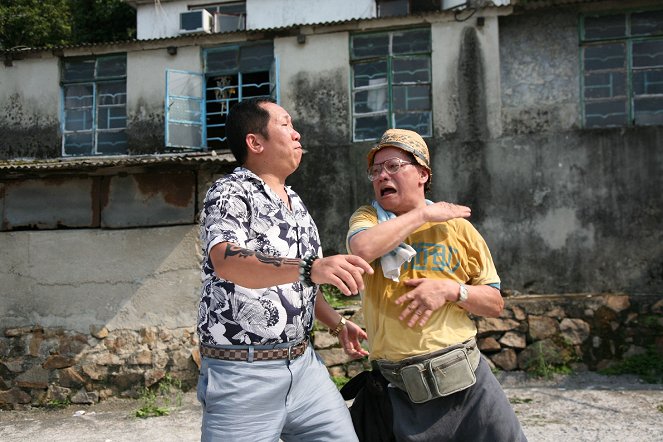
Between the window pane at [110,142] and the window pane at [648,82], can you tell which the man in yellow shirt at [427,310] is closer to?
the window pane at [648,82]

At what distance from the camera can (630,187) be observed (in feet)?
31.6

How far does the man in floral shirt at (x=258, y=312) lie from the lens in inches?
88.7

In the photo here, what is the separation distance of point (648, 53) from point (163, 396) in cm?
891

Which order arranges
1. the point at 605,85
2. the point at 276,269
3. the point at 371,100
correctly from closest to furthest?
the point at 276,269, the point at 605,85, the point at 371,100

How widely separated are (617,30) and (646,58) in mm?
641

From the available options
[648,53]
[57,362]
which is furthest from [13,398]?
[648,53]

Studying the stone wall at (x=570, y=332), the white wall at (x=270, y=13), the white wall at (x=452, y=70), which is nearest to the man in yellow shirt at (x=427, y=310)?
the stone wall at (x=570, y=332)

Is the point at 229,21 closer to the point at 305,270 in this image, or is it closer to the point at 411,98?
the point at 411,98

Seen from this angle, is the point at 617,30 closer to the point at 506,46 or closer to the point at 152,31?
the point at 506,46

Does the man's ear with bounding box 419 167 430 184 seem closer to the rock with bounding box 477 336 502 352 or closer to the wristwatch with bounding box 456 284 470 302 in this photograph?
the wristwatch with bounding box 456 284 470 302

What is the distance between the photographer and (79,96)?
11.9 m

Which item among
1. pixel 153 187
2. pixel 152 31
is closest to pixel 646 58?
pixel 153 187

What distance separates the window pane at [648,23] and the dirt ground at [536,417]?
549 centimetres

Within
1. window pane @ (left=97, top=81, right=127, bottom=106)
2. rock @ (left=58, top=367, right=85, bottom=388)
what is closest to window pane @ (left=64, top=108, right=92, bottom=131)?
window pane @ (left=97, top=81, right=127, bottom=106)
